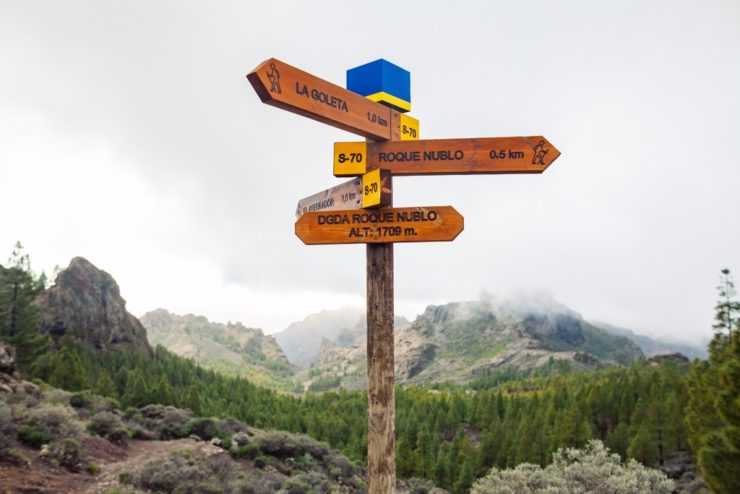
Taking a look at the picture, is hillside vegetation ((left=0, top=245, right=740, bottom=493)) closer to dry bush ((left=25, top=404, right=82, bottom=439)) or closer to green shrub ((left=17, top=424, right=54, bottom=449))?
dry bush ((left=25, top=404, right=82, bottom=439))

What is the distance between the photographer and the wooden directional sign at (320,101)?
5992mm

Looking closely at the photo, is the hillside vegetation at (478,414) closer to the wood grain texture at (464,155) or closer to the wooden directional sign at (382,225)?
the wood grain texture at (464,155)

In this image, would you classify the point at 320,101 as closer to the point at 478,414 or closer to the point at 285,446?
the point at 285,446

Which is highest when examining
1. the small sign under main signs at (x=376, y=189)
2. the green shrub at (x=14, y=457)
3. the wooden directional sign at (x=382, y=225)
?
the small sign under main signs at (x=376, y=189)

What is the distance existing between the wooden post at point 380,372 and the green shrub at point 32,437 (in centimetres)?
1482

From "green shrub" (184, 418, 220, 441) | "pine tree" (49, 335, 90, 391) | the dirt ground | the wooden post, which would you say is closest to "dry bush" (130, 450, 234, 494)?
the dirt ground

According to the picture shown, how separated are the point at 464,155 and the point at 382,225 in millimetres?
1471

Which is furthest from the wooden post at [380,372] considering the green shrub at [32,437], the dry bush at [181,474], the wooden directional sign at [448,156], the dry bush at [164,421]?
the dry bush at [164,421]

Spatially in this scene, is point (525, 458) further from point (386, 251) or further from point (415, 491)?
point (386, 251)

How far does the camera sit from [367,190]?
693 centimetres

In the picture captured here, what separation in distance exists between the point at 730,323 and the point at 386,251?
133 feet

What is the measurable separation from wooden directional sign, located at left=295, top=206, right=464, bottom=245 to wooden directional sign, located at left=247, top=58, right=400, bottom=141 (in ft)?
3.77

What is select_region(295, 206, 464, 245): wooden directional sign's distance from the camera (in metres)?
6.76

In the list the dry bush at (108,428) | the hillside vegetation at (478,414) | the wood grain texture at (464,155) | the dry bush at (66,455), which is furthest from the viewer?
the hillside vegetation at (478,414)
